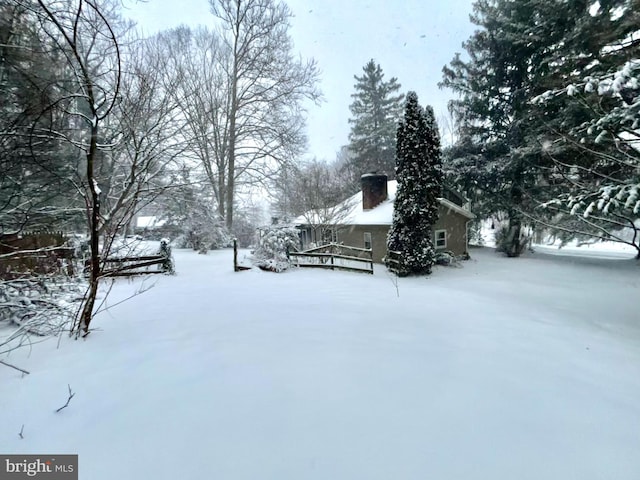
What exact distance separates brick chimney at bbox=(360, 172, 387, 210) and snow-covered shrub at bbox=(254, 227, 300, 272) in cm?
675

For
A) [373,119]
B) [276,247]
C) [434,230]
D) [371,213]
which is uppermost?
[373,119]

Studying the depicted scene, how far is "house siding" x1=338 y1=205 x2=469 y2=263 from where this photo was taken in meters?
14.5

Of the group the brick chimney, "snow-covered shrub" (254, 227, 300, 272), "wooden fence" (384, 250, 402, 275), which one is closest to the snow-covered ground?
"snow-covered shrub" (254, 227, 300, 272)

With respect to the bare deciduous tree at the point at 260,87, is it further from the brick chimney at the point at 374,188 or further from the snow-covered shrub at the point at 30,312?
the snow-covered shrub at the point at 30,312

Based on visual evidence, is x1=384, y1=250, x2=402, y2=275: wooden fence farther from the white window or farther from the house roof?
the white window

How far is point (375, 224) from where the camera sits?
562 inches

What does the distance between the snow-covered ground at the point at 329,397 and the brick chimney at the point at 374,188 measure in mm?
11537

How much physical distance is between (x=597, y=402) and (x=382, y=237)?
11.9m

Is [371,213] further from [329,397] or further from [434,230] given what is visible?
[329,397]

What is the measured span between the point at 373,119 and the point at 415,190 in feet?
68.0

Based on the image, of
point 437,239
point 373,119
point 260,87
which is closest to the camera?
point 437,239

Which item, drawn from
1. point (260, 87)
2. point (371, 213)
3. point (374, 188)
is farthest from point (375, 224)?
point (260, 87)

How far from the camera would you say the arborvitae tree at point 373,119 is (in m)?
29.1

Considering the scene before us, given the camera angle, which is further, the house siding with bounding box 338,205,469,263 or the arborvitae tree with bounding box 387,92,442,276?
the house siding with bounding box 338,205,469,263
